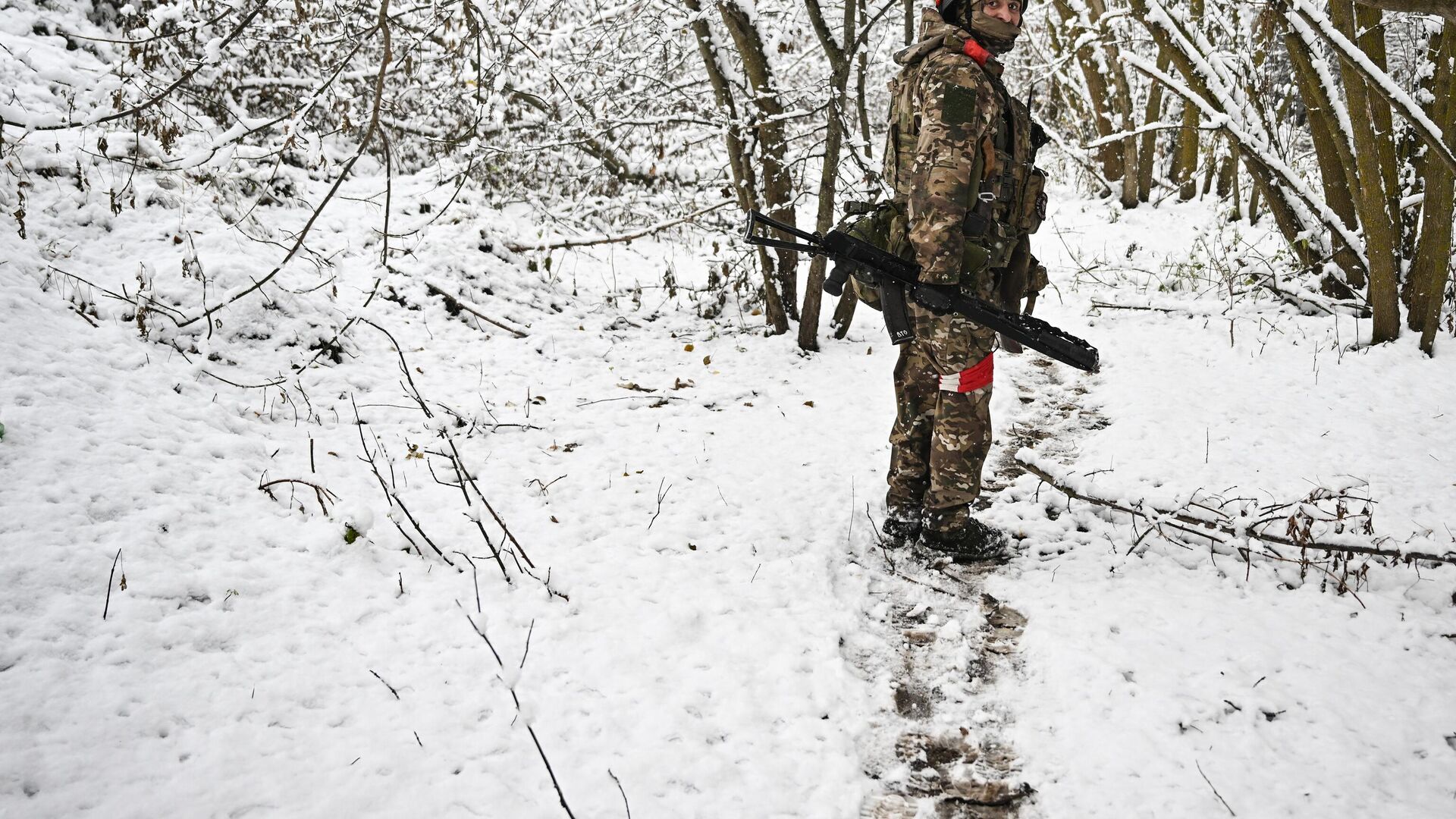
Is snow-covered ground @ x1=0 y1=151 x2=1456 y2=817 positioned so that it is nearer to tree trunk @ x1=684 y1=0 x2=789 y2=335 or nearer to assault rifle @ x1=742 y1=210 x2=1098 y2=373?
assault rifle @ x1=742 y1=210 x2=1098 y2=373

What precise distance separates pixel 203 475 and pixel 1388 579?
4.58m

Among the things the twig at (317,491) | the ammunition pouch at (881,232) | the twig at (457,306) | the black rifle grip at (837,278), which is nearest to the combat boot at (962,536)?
the ammunition pouch at (881,232)

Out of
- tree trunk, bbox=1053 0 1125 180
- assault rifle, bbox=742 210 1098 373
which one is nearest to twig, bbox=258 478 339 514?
assault rifle, bbox=742 210 1098 373

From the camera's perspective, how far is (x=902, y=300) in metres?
3.19

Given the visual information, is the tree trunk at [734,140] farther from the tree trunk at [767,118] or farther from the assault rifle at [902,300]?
the assault rifle at [902,300]

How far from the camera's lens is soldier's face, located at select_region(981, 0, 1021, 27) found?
111 inches

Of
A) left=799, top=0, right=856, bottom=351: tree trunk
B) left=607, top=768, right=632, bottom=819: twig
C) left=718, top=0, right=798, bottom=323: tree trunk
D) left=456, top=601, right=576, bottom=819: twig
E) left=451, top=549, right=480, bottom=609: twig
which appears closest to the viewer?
left=456, top=601, right=576, bottom=819: twig

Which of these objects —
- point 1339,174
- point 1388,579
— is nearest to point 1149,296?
point 1339,174

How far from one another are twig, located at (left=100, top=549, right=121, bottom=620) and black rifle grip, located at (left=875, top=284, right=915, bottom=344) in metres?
2.83

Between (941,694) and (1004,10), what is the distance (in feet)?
8.03

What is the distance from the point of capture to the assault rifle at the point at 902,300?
10.2 ft

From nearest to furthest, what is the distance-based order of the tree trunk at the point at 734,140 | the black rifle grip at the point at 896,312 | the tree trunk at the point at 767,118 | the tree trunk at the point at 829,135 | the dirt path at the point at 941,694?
the dirt path at the point at 941,694 → the black rifle grip at the point at 896,312 → the tree trunk at the point at 829,135 → the tree trunk at the point at 767,118 → the tree trunk at the point at 734,140

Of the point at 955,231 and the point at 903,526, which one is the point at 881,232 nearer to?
the point at 955,231

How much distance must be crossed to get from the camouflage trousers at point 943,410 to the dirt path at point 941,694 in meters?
0.37
